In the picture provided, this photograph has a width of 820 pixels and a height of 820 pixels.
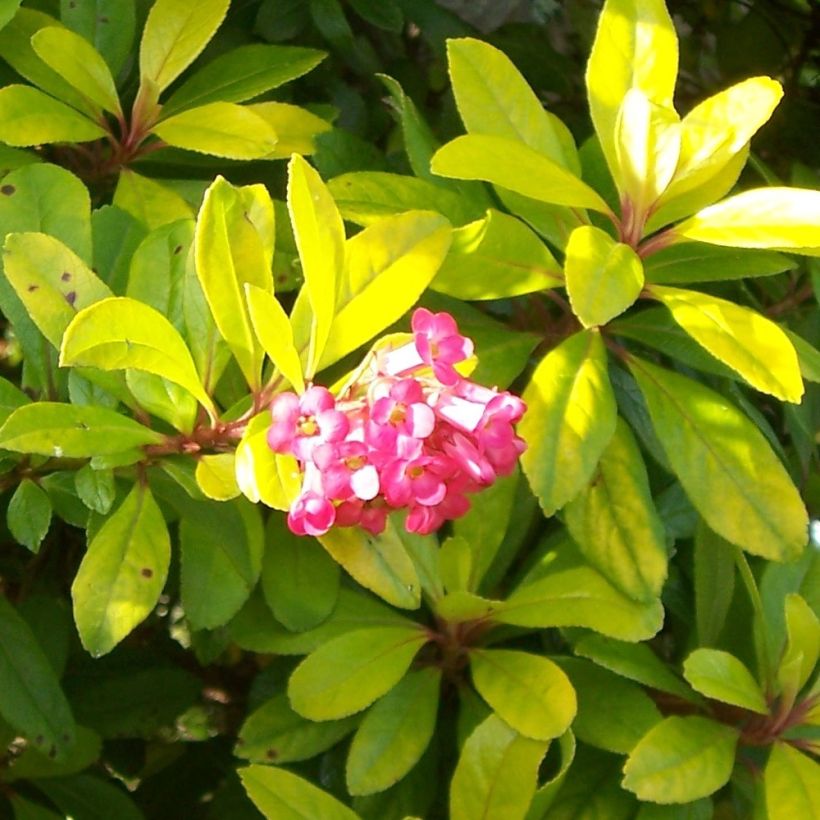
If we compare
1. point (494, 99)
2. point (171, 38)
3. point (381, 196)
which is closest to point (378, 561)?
point (381, 196)

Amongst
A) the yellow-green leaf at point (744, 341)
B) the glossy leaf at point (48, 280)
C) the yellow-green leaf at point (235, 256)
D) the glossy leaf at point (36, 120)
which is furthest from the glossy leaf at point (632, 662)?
the glossy leaf at point (36, 120)

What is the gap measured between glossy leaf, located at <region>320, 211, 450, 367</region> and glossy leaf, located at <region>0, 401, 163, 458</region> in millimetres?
148

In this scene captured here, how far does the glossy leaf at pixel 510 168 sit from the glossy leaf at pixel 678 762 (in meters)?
0.43

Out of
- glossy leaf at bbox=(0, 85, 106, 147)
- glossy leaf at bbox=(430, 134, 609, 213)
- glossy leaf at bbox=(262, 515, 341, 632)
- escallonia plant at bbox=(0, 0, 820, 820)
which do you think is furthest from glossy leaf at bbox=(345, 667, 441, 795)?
glossy leaf at bbox=(0, 85, 106, 147)

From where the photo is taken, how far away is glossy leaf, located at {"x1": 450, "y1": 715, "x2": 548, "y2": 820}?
3.03 ft

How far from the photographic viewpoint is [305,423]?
73cm

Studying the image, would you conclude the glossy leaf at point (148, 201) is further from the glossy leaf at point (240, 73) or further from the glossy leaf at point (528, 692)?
the glossy leaf at point (528, 692)

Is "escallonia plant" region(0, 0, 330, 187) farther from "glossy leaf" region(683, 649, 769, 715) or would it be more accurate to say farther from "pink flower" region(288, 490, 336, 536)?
"glossy leaf" region(683, 649, 769, 715)

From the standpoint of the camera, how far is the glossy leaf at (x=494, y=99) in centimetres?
100

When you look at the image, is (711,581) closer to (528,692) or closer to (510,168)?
(528,692)

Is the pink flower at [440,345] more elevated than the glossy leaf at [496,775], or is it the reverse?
the pink flower at [440,345]

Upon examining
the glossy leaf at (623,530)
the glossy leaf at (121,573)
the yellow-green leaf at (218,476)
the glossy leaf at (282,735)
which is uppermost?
the yellow-green leaf at (218,476)

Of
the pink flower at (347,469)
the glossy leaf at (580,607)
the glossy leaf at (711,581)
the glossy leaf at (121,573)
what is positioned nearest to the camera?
the pink flower at (347,469)

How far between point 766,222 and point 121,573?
546 mm
